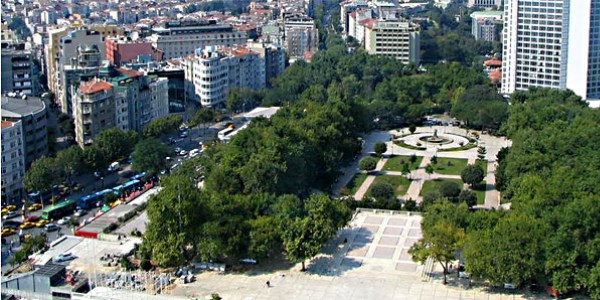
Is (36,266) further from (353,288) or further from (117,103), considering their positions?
(117,103)

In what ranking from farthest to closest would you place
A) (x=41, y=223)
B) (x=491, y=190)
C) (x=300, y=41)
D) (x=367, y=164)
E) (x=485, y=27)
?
(x=485, y=27)
(x=300, y=41)
(x=367, y=164)
(x=491, y=190)
(x=41, y=223)

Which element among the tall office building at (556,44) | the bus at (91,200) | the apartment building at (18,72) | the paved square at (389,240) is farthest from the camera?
the tall office building at (556,44)

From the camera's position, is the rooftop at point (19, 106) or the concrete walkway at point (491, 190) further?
the rooftop at point (19, 106)

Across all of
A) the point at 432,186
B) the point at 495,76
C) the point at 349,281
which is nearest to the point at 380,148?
the point at 432,186

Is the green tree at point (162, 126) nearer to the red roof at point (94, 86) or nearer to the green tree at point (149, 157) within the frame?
the red roof at point (94, 86)

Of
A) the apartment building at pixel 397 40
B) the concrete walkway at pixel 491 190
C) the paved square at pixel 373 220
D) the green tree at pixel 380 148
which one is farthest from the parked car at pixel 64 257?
the apartment building at pixel 397 40

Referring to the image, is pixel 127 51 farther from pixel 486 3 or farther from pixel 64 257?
pixel 486 3

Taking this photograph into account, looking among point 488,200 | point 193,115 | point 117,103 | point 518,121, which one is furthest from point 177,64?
point 488,200
